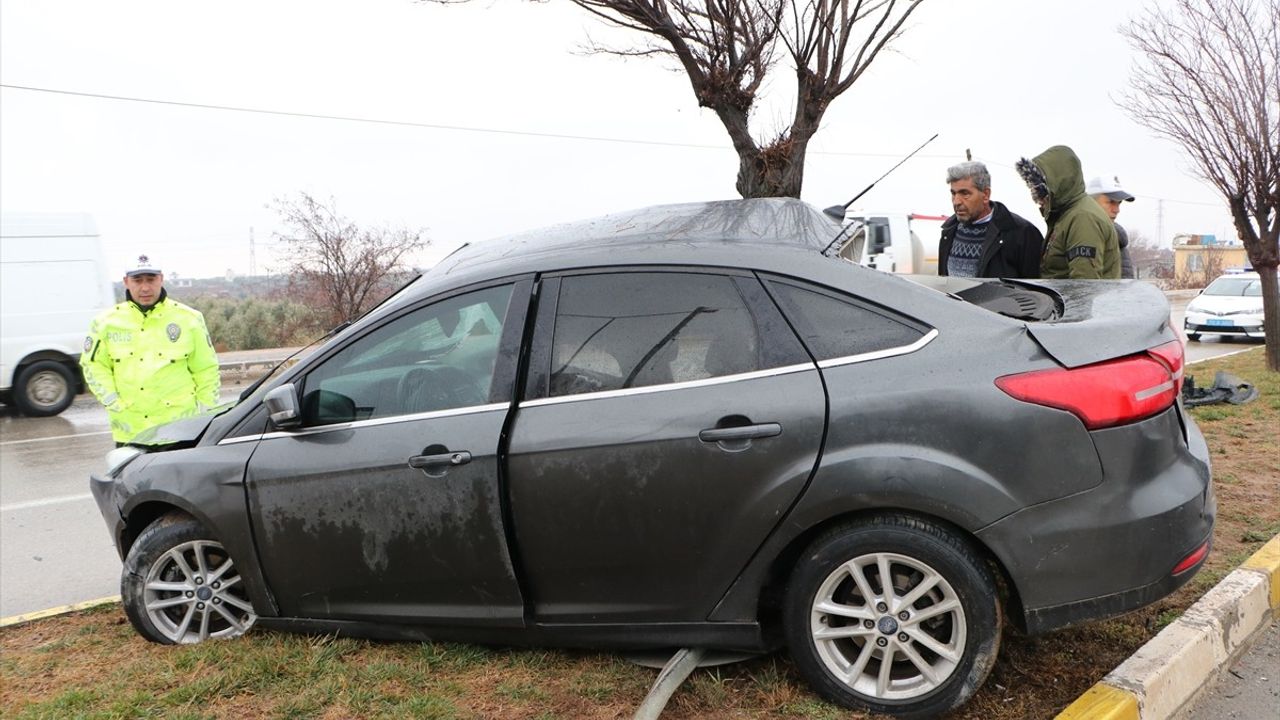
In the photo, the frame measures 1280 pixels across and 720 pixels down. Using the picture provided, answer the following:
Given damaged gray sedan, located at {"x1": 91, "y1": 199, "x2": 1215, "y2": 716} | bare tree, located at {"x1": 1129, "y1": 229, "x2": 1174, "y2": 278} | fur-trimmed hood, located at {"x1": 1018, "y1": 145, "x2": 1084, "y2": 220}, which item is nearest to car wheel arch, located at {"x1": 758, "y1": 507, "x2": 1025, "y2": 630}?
damaged gray sedan, located at {"x1": 91, "y1": 199, "x2": 1215, "y2": 716}

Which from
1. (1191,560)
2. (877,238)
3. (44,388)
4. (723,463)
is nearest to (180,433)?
(723,463)

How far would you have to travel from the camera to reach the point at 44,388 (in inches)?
496

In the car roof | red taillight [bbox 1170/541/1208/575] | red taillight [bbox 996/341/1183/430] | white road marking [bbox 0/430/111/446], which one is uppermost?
the car roof

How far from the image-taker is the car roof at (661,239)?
319 centimetres

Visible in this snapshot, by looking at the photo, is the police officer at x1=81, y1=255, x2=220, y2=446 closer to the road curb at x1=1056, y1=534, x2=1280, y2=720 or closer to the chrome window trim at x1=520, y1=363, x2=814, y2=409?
the chrome window trim at x1=520, y1=363, x2=814, y2=409

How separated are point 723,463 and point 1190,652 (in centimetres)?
170

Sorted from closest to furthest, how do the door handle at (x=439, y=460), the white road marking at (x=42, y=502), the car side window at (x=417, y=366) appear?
Answer: 1. the door handle at (x=439, y=460)
2. the car side window at (x=417, y=366)
3. the white road marking at (x=42, y=502)

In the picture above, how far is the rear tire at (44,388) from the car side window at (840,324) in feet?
42.0

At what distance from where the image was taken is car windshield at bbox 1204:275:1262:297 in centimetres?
1818

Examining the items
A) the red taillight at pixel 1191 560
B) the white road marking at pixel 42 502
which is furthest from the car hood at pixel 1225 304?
the white road marking at pixel 42 502

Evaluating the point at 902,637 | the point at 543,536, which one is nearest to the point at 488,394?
the point at 543,536

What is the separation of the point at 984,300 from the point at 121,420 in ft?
15.3

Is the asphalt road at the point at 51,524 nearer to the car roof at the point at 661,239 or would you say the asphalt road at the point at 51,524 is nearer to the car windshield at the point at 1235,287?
the car roof at the point at 661,239

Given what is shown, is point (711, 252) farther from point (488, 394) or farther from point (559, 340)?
point (488, 394)
